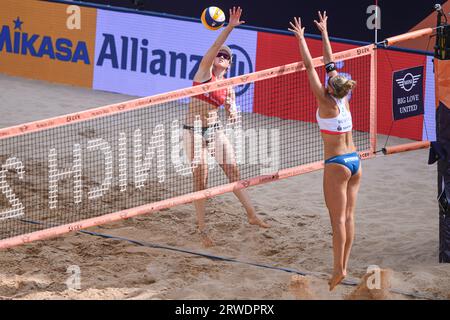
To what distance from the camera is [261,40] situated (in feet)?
51.2

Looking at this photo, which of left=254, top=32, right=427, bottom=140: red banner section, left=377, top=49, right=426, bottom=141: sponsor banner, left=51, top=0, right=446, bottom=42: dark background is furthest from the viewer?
left=51, top=0, right=446, bottom=42: dark background

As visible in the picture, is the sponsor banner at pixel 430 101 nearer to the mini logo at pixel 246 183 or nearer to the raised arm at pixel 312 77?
the mini logo at pixel 246 183

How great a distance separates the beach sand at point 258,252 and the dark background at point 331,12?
170 inches

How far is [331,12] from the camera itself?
1683 centimetres

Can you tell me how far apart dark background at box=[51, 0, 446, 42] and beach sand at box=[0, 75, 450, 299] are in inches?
170

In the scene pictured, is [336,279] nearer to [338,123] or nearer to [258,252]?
[338,123]

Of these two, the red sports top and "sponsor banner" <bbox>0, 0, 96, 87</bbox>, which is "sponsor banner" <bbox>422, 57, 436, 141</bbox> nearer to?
A: the red sports top

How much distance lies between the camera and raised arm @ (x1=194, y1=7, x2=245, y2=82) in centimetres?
905

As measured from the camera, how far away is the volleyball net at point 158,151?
9.03m

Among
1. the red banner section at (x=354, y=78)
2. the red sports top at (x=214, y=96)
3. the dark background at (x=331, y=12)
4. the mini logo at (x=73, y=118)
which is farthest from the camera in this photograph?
the dark background at (x=331, y=12)

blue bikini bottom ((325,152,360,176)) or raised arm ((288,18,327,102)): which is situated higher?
raised arm ((288,18,327,102))

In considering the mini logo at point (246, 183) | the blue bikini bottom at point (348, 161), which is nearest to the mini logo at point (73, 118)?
the mini logo at point (246, 183)

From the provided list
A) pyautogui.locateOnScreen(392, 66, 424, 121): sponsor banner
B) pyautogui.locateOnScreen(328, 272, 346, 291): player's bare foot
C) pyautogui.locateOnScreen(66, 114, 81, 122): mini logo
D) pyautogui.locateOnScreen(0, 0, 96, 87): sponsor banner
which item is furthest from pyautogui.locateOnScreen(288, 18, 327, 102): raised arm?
pyautogui.locateOnScreen(0, 0, 96, 87): sponsor banner

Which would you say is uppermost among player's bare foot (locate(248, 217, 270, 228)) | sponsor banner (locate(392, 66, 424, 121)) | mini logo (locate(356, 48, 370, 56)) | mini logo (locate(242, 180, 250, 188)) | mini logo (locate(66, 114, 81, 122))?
mini logo (locate(356, 48, 370, 56))
